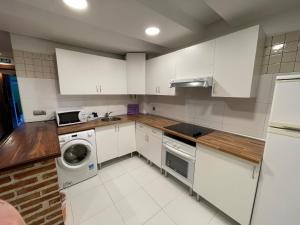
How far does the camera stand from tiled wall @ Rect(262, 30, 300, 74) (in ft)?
4.21

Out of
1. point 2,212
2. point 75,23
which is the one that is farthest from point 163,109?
point 2,212

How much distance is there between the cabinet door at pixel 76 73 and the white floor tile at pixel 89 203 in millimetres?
1587

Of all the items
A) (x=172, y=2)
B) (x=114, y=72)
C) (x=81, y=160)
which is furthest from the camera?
(x=114, y=72)

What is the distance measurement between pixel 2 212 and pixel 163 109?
2475 millimetres

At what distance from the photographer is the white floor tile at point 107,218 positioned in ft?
4.74

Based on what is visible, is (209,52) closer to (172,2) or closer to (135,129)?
(172,2)

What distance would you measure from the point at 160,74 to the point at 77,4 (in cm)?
150

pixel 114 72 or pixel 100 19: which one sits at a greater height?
pixel 100 19

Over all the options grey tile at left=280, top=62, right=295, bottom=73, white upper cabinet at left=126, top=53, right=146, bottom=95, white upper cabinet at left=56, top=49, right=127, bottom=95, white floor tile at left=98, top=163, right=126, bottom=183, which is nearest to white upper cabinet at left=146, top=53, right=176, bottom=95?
white upper cabinet at left=126, top=53, right=146, bottom=95

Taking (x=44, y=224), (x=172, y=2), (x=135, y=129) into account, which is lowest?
(x=44, y=224)

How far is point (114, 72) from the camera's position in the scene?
2615 millimetres

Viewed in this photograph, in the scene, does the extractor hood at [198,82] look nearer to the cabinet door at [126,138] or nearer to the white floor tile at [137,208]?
the cabinet door at [126,138]

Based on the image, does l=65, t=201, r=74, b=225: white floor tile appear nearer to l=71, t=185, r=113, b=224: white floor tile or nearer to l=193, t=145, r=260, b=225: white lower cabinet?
l=71, t=185, r=113, b=224: white floor tile

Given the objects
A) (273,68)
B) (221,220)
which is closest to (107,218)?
(221,220)
